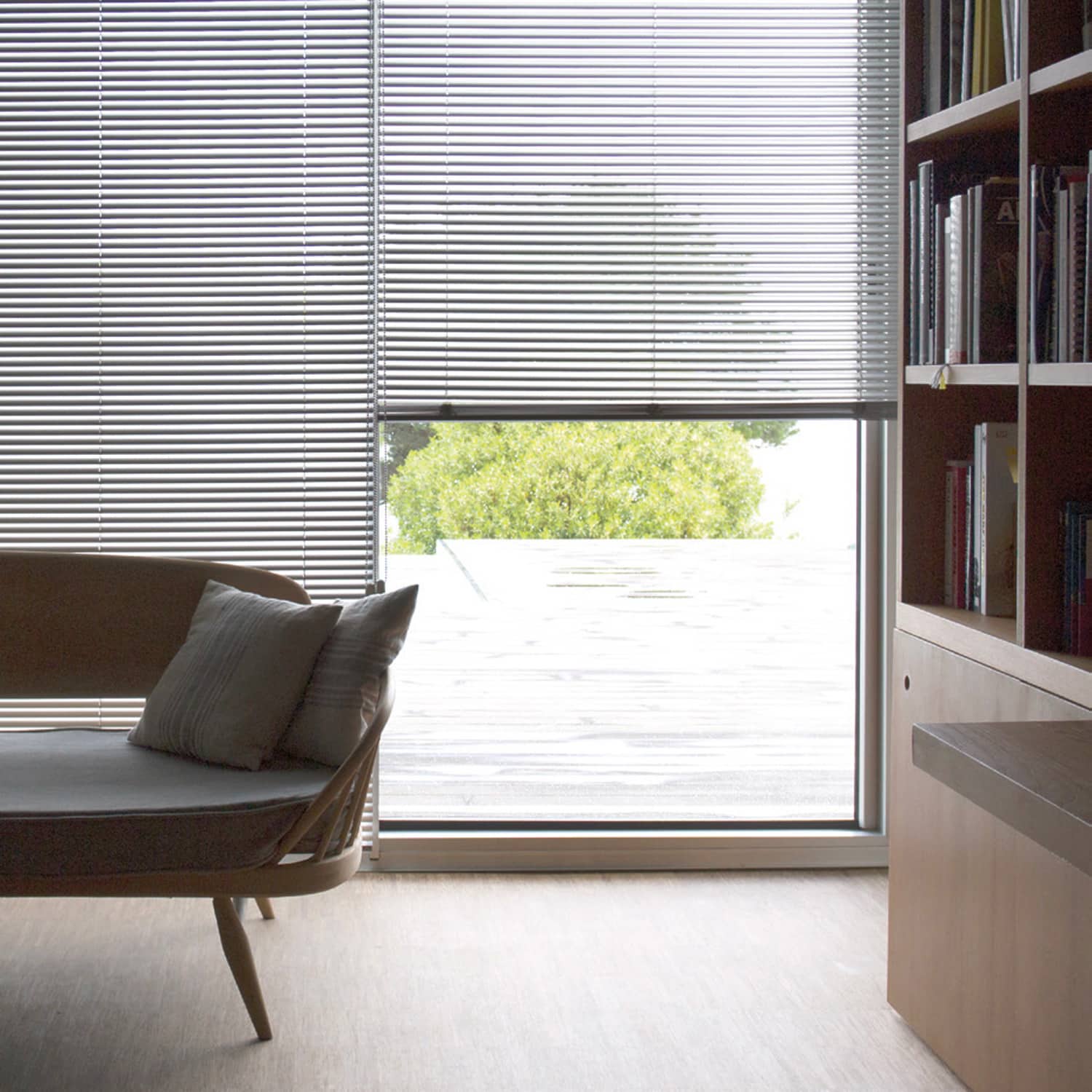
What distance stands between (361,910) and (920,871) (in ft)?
4.36

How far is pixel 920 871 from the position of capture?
8.32ft

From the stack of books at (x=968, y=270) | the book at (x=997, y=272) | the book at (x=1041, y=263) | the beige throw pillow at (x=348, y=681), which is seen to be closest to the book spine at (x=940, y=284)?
the stack of books at (x=968, y=270)

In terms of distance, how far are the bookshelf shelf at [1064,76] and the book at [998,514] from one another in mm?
603

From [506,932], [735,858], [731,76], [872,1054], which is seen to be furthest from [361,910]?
[731,76]

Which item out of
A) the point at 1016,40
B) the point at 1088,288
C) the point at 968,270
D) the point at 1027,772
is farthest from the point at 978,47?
the point at 1027,772

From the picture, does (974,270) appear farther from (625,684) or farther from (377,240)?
(625,684)

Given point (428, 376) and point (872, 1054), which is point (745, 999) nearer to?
point (872, 1054)

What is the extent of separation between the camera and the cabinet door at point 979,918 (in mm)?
1971

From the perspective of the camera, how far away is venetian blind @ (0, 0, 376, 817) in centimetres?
334

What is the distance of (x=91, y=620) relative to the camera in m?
3.12

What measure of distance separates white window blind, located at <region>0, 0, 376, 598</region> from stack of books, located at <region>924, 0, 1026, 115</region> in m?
1.41

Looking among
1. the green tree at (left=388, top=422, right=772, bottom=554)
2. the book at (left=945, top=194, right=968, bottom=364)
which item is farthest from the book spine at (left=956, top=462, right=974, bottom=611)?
the green tree at (left=388, top=422, right=772, bottom=554)

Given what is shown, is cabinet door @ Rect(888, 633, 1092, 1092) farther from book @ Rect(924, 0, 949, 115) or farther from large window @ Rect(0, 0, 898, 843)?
large window @ Rect(0, 0, 898, 843)

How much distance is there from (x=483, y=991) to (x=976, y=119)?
1.88m
